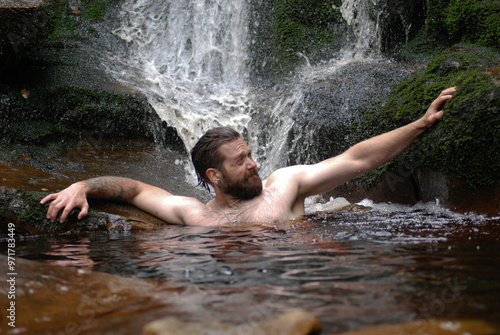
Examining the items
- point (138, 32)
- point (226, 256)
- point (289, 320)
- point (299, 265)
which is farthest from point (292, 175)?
point (138, 32)

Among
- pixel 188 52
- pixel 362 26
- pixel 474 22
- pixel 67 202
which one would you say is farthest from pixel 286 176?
pixel 188 52

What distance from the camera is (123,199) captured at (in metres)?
4.46

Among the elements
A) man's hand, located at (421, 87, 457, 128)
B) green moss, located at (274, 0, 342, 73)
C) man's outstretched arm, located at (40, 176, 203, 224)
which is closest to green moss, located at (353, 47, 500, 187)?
man's hand, located at (421, 87, 457, 128)

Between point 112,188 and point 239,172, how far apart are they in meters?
1.29

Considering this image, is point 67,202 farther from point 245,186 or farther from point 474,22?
point 474,22

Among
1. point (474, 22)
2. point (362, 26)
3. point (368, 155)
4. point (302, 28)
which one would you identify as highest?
point (302, 28)

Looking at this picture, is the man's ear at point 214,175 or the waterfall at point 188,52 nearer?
the man's ear at point 214,175

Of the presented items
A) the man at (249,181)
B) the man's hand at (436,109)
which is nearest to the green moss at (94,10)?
the man at (249,181)

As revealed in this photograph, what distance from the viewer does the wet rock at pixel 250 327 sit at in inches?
52.5

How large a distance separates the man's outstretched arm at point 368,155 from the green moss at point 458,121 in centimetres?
10

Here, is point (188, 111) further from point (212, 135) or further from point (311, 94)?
point (212, 135)

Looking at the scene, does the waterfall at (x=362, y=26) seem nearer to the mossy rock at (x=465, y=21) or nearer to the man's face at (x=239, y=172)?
the mossy rock at (x=465, y=21)

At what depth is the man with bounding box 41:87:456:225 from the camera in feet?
13.0

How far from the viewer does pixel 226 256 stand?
271 cm
